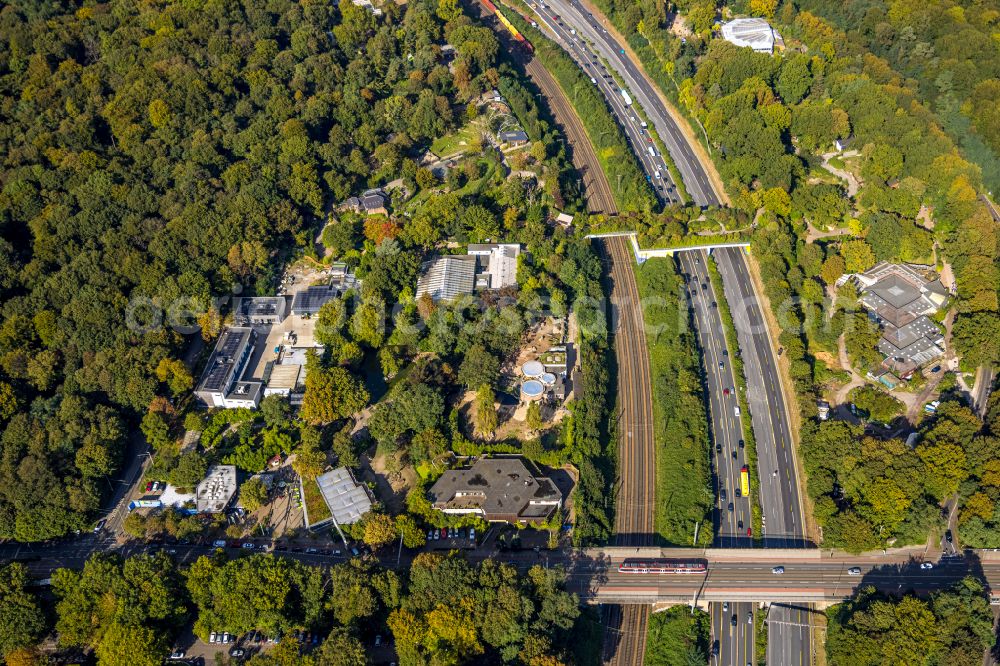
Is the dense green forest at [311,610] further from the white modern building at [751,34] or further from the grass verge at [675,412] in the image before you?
the white modern building at [751,34]

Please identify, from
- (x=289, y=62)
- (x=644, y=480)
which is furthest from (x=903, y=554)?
(x=289, y=62)

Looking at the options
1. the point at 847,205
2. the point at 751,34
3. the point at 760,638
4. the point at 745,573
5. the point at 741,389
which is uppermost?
the point at 751,34

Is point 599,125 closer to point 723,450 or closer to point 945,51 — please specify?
point 945,51

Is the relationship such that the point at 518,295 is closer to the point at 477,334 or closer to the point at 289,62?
the point at 477,334

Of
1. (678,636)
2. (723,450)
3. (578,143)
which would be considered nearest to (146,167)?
(578,143)

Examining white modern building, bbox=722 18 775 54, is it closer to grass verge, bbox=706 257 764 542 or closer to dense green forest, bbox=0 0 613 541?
dense green forest, bbox=0 0 613 541
